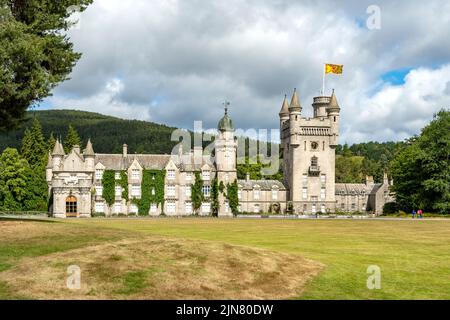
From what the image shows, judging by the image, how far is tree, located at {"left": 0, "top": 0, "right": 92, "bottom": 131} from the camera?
77.9 feet

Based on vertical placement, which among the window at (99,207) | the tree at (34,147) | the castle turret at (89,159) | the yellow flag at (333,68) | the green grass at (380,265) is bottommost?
the green grass at (380,265)

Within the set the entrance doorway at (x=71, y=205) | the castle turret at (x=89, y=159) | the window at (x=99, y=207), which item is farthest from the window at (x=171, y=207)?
the entrance doorway at (x=71, y=205)

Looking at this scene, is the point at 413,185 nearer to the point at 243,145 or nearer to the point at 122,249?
the point at 243,145

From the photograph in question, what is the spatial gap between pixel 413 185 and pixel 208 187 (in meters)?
31.0

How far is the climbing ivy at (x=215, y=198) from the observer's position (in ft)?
269

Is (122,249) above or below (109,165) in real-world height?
below

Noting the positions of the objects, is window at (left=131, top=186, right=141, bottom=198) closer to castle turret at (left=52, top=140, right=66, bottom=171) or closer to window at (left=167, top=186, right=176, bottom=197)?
A: window at (left=167, top=186, right=176, bottom=197)

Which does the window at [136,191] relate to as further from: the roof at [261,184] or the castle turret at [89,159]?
the roof at [261,184]

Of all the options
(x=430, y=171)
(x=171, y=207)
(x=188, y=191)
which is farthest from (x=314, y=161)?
(x=171, y=207)

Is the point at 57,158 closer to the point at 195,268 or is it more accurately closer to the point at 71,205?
the point at 71,205

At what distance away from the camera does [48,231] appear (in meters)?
23.7

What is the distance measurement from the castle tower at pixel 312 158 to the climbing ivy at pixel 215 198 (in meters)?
14.1

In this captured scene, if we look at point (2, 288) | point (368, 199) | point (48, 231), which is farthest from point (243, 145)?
point (2, 288)
